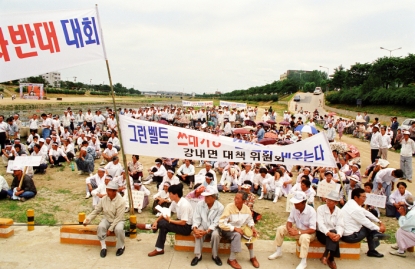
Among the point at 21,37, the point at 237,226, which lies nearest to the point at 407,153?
the point at 237,226

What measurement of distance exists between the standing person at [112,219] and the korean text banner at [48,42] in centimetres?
250

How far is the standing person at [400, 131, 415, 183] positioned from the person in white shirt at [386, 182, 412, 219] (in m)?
3.65

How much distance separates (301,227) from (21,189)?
25.7 ft

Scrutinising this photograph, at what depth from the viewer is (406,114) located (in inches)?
1239

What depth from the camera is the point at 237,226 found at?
17.7 feet

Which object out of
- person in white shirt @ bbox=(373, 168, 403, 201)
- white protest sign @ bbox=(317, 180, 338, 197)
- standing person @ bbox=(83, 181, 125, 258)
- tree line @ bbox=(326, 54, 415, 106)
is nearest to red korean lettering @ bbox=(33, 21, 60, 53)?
standing person @ bbox=(83, 181, 125, 258)

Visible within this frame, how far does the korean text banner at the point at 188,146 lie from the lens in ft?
19.7

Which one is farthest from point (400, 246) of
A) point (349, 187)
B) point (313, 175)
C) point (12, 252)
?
point (12, 252)

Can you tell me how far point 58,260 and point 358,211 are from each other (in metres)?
5.62

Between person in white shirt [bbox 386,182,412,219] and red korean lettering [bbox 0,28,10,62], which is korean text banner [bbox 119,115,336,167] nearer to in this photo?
red korean lettering [bbox 0,28,10,62]

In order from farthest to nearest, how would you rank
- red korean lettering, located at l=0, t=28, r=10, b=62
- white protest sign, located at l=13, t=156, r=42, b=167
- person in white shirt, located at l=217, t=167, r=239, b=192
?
person in white shirt, located at l=217, t=167, r=239, b=192, white protest sign, located at l=13, t=156, r=42, b=167, red korean lettering, located at l=0, t=28, r=10, b=62

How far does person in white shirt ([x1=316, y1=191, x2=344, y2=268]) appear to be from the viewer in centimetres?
525

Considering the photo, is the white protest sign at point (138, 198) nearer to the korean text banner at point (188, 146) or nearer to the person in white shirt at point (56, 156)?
the korean text banner at point (188, 146)

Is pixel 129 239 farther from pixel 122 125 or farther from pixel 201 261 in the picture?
pixel 122 125
